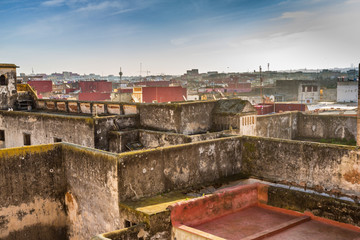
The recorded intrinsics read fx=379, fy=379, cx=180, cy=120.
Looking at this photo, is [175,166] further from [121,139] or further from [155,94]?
[155,94]

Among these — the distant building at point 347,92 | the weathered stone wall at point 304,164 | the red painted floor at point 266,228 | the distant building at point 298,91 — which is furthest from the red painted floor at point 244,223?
the distant building at point 298,91

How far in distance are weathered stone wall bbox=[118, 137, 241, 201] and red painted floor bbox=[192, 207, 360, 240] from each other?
4.64 ft

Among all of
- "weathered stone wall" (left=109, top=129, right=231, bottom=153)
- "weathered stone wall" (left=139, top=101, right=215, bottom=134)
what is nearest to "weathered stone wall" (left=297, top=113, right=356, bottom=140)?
"weathered stone wall" (left=139, top=101, right=215, bottom=134)

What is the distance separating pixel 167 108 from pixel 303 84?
31.2 meters

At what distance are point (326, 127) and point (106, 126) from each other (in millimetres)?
11117

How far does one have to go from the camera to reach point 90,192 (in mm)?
9586

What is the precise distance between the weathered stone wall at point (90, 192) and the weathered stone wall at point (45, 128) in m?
3.96

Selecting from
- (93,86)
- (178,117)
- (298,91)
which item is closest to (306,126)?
(178,117)

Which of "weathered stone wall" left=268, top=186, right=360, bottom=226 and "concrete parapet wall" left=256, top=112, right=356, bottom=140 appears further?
"concrete parapet wall" left=256, top=112, right=356, bottom=140

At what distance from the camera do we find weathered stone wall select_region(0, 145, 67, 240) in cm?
963

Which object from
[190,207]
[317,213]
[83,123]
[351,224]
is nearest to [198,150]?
[190,207]

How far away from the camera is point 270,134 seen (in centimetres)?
1855

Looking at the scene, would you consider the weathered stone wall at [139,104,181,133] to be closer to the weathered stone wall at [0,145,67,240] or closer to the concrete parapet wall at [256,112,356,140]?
the concrete parapet wall at [256,112,356,140]

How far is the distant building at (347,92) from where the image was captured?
122 feet
